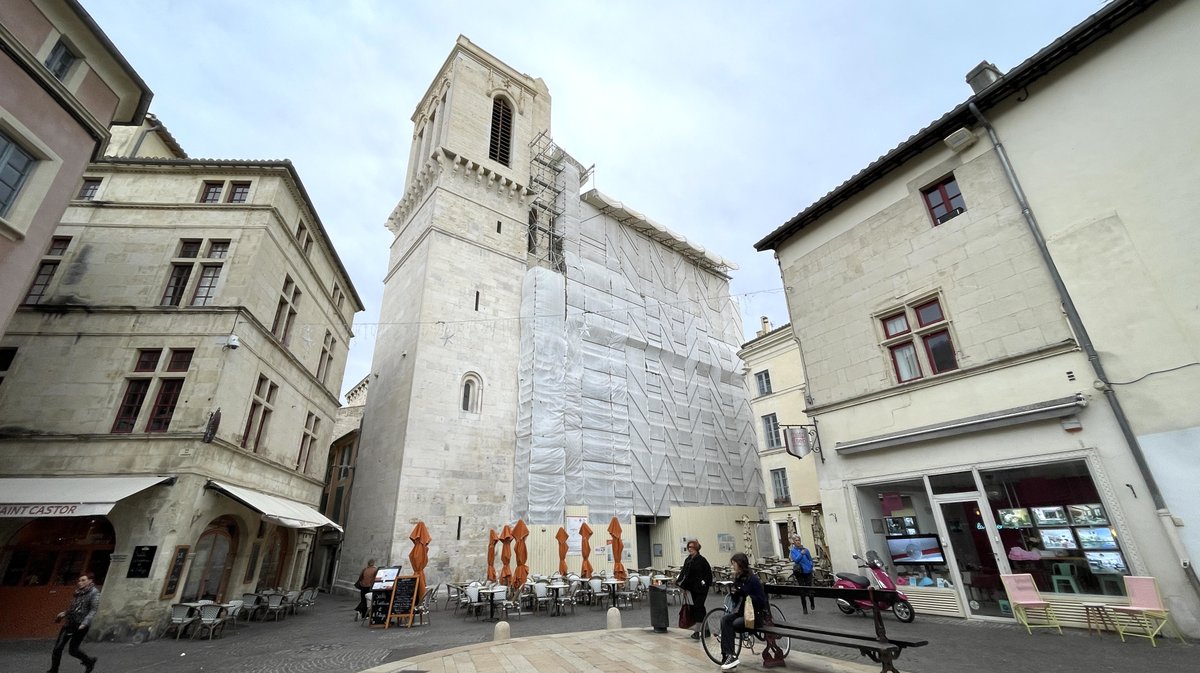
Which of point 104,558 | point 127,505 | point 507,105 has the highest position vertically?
point 507,105

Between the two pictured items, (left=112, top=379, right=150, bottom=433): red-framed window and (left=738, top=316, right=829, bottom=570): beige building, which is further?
(left=738, top=316, right=829, bottom=570): beige building

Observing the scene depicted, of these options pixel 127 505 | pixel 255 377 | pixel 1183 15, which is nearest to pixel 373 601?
pixel 127 505

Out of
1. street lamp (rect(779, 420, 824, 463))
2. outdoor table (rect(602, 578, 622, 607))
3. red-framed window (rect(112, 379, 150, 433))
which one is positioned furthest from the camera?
outdoor table (rect(602, 578, 622, 607))

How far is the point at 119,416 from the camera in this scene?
10742mm

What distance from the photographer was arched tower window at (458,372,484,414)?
64.4ft

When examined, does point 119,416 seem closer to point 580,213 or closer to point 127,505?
point 127,505

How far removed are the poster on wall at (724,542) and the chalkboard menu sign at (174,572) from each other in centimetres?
1908

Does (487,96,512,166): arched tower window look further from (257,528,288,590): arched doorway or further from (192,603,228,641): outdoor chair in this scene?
(192,603,228,641): outdoor chair

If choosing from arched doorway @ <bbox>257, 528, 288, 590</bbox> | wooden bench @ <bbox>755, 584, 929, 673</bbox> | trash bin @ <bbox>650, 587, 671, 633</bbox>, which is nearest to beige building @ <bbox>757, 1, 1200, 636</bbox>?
wooden bench @ <bbox>755, 584, 929, 673</bbox>

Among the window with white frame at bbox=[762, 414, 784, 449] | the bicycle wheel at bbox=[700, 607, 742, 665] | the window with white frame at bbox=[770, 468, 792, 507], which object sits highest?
the window with white frame at bbox=[762, 414, 784, 449]

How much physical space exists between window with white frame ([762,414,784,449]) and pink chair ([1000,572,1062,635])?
46.2 feet

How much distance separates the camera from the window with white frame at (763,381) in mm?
23250

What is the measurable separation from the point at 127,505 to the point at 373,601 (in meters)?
5.29

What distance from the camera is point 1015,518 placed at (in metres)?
8.43
